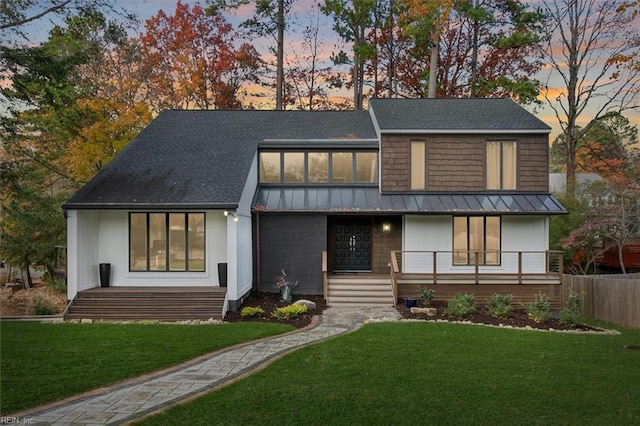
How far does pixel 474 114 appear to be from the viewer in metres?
17.3

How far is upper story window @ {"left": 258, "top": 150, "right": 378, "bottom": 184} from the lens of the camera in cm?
1664

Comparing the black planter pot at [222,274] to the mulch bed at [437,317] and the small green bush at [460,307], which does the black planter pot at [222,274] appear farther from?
the small green bush at [460,307]

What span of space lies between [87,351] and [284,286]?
6.88 metres

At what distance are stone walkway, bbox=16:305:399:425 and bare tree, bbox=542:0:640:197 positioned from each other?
18.4 meters

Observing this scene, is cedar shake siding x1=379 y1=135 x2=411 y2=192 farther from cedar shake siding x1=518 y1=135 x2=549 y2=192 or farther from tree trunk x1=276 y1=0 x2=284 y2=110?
tree trunk x1=276 y1=0 x2=284 y2=110

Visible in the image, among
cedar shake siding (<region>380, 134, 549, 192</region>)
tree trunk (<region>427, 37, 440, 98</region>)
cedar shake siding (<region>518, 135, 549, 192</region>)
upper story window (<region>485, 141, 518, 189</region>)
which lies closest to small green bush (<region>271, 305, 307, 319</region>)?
cedar shake siding (<region>380, 134, 549, 192</region>)

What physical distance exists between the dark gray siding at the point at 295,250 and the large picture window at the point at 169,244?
2.33 meters

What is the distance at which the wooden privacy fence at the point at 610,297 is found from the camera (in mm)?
13156

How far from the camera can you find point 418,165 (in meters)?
16.1

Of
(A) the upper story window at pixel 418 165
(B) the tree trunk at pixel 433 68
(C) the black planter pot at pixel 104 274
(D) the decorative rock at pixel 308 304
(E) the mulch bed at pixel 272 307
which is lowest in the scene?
(E) the mulch bed at pixel 272 307

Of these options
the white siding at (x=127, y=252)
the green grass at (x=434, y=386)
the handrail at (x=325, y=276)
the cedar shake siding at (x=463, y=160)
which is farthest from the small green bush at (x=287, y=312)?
the cedar shake siding at (x=463, y=160)

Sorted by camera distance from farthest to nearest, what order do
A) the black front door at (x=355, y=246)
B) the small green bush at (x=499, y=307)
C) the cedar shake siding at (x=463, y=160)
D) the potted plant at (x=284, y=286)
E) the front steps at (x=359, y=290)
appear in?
1. the black front door at (x=355, y=246)
2. the cedar shake siding at (x=463, y=160)
3. the potted plant at (x=284, y=286)
4. the front steps at (x=359, y=290)
5. the small green bush at (x=499, y=307)

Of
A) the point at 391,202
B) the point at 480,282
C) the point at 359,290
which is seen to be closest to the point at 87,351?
the point at 359,290

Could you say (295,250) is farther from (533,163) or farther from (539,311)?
(533,163)
